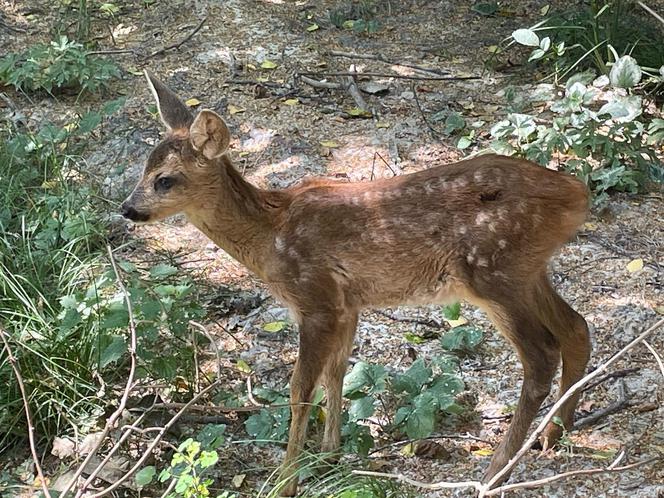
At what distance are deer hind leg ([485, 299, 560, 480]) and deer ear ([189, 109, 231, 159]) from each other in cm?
145

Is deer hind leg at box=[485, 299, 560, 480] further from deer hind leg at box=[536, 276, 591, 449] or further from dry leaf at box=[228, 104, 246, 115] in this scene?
dry leaf at box=[228, 104, 246, 115]

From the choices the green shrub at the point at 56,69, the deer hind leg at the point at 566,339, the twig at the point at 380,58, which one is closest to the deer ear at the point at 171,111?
the deer hind leg at the point at 566,339

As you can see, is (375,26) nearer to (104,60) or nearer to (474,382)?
(104,60)

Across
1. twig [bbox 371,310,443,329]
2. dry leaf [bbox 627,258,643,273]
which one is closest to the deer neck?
twig [bbox 371,310,443,329]

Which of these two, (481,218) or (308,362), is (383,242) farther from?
(308,362)

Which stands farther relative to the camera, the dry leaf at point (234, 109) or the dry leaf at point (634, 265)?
the dry leaf at point (234, 109)

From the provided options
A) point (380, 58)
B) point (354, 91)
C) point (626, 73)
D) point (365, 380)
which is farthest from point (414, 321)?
point (380, 58)

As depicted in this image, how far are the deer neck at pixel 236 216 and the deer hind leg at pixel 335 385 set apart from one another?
0.51m

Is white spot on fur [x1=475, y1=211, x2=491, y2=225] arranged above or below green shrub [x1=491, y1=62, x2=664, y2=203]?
above

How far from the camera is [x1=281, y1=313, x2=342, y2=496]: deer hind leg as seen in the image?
459cm

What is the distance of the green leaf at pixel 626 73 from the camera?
20.5ft

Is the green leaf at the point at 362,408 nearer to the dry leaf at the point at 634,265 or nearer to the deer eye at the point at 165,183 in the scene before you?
the deer eye at the point at 165,183

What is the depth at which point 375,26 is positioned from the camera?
9.16 meters

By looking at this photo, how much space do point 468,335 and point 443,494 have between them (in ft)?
3.50
